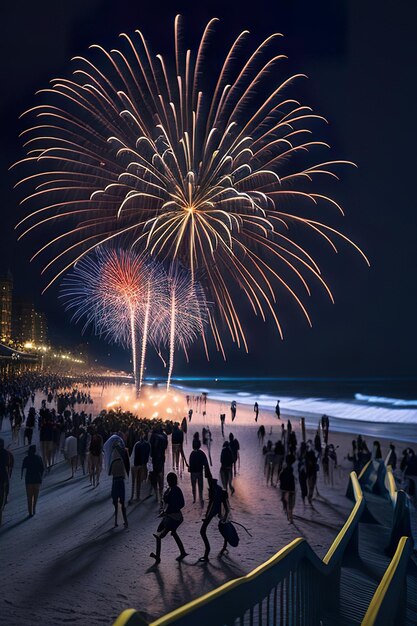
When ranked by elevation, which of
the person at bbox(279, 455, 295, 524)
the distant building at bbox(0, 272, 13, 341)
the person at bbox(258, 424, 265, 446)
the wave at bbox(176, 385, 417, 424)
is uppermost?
the distant building at bbox(0, 272, 13, 341)

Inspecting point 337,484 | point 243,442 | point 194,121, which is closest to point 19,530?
point 337,484

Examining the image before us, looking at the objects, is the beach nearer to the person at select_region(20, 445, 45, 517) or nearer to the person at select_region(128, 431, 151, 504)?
the person at select_region(128, 431, 151, 504)

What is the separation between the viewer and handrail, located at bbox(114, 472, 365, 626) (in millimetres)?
2770

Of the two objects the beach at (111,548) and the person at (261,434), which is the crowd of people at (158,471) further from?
the person at (261,434)

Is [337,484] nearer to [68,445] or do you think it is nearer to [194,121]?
[68,445]

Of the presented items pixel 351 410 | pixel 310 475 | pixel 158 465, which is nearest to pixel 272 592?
pixel 158 465

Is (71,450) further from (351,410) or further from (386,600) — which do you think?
(351,410)

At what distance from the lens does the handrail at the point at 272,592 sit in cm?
277

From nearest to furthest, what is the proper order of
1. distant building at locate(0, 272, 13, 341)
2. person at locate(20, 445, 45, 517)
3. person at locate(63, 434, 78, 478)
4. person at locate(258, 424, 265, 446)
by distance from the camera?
person at locate(20, 445, 45, 517) → person at locate(63, 434, 78, 478) → person at locate(258, 424, 265, 446) → distant building at locate(0, 272, 13, 341)

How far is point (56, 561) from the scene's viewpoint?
334 inches

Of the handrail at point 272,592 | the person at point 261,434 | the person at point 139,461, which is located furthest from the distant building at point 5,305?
the handrail at point 272,592

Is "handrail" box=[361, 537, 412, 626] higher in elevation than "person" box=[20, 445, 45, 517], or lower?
higher

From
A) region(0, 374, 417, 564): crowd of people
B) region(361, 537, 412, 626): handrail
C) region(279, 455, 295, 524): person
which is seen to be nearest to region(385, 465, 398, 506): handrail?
region(0, 374, 417, 564): crowd of people

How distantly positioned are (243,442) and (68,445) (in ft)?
42.3
